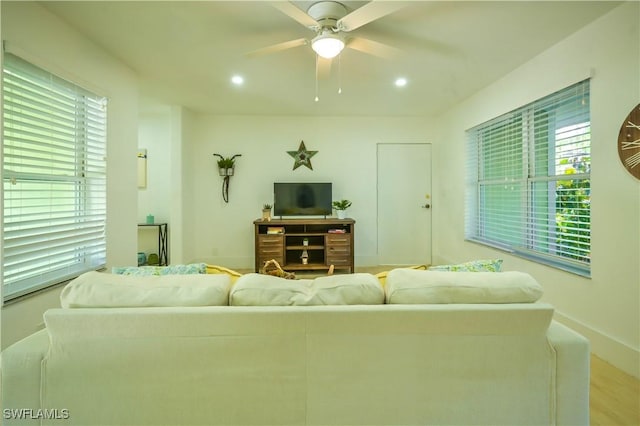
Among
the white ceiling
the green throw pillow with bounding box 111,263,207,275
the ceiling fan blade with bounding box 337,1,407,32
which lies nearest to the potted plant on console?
the white ceiling

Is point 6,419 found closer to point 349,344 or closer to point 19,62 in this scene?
point 349,344

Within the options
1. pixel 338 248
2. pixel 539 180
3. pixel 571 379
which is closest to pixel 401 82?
pixel 539 180

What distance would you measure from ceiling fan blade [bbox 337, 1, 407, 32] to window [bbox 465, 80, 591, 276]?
67.8 inches

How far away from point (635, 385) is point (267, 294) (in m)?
2.34

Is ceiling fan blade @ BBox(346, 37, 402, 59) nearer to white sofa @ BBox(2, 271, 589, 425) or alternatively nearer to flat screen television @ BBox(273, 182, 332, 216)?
white sofa @ BBox(2, 271, 589, 425)

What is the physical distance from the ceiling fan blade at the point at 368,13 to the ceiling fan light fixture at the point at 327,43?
0.08 metres

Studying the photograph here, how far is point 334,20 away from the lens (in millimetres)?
2133

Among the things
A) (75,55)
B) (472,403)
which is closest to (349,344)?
(472,403)

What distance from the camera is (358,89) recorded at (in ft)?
12.3

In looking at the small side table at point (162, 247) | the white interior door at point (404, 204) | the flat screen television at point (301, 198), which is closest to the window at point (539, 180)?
the white interior door at point (404, 204)

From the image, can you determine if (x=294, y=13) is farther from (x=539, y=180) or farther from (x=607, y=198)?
(x=539, y=180)

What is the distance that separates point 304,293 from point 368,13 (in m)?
1.72

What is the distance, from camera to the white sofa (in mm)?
1111

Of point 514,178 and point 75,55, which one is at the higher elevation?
point 75,55
